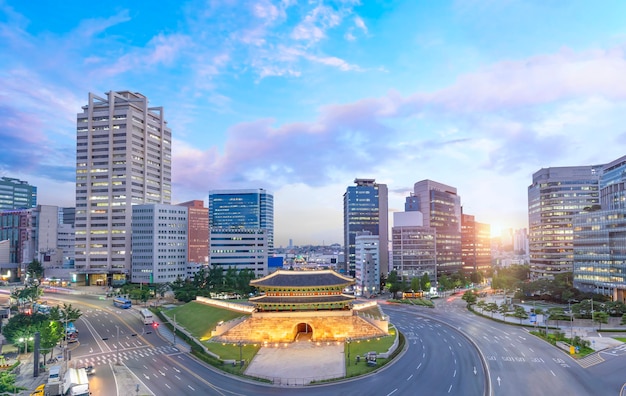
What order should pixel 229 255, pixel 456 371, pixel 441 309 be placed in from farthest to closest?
pixel 229 255 < pixel 441 309 < pixel 456 371

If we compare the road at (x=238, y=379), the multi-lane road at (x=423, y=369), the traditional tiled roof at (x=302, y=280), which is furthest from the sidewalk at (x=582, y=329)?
the traditional tiled roof at (x=302, y=280)

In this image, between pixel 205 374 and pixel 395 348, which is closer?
pixel 205 374

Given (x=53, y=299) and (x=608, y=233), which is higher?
(x=608, y=233)

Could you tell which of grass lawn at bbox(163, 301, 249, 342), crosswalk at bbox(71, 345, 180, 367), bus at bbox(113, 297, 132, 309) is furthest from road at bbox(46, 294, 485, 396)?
bus at bbox(113, 297, 132, 309)

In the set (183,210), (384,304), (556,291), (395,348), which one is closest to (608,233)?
(556,291)

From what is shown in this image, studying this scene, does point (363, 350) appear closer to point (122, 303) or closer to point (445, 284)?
point (122, 303)

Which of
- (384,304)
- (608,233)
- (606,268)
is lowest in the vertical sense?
(384,304)

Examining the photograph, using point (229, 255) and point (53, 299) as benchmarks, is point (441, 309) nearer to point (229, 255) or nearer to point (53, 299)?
point (229, 255)
